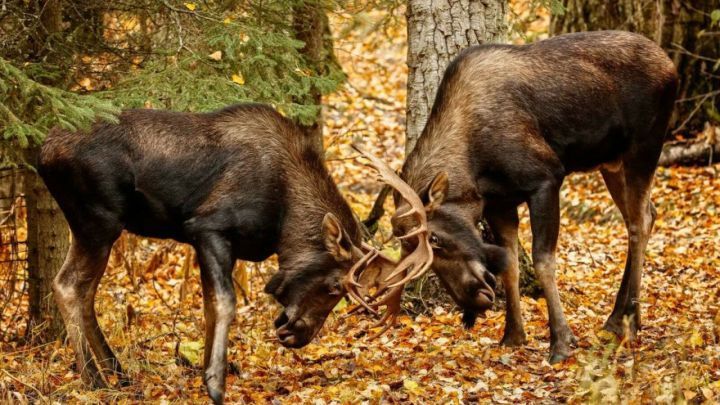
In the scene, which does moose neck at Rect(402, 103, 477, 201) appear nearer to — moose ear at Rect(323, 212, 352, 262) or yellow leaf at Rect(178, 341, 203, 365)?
moose ear at Rect(323, 212, 352, 262)

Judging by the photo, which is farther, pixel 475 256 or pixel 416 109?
pixel 416 109

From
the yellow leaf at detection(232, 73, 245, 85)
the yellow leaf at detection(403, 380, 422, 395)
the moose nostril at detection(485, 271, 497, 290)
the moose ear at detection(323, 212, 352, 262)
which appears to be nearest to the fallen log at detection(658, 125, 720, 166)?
the moose nostril at detection(485, 271, 497, 290)

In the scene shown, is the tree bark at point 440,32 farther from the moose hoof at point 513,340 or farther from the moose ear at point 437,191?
the moose hoof at point 513,340

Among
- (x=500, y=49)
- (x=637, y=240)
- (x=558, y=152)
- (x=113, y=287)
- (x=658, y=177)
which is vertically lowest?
(x=113, y=287)

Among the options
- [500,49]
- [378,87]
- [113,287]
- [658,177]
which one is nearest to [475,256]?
[500,49]

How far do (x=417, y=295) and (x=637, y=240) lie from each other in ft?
7.34

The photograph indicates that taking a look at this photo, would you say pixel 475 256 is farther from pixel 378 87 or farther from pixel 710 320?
pixel 378 87

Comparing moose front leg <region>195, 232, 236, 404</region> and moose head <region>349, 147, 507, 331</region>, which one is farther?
moose head <region>349, 147, 507, 331</region>

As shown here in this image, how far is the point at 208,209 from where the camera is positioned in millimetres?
7891

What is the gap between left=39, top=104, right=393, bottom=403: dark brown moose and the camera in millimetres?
7750

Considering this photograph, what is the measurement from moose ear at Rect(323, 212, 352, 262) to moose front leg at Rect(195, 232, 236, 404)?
789 millimetres

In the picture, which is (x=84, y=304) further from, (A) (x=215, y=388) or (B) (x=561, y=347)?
(B) (x=561, y=347)

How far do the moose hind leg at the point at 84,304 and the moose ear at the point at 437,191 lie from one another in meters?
2.59

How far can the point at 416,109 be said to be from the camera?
385 inches
